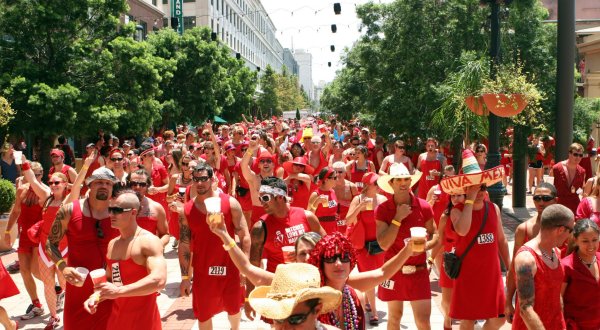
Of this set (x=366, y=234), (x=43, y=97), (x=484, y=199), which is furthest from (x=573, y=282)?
(x=43, y=97)

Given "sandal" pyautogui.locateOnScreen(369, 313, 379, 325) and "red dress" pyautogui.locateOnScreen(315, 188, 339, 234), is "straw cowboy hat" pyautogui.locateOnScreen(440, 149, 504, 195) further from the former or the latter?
"red dress" pyautogui.locateOnScreen(315, 188, 339, 234)

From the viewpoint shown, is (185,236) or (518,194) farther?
Result: (518,194)

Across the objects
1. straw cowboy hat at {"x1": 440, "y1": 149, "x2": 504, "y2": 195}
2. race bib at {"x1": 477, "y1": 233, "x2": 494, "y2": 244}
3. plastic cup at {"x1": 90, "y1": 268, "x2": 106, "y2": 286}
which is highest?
straw cowboy hat at {"x1": 440, "y1": 149, "x2": 504, "y2": 195}

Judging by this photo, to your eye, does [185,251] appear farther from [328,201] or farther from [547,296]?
[547,296]

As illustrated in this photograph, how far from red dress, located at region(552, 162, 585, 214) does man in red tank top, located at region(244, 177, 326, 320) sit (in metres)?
4.75

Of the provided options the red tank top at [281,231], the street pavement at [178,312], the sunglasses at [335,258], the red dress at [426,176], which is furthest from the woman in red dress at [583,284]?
the red dress at [426,176]

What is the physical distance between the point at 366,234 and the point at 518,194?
9.32m

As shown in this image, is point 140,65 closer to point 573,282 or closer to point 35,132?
point 35,132

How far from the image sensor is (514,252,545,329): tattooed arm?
4293mm

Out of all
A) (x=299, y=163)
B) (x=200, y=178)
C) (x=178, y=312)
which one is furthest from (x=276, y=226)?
(x=299, y=163)

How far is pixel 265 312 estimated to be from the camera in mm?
2684

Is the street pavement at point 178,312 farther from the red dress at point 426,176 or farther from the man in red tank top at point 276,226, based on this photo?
the red dress at point 426,176

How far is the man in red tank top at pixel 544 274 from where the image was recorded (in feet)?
14.2

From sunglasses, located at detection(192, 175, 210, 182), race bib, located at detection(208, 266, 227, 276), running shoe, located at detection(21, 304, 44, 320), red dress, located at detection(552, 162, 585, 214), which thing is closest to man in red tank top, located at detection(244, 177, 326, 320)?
race bib, located at detection(208, 266, 227, 276)
